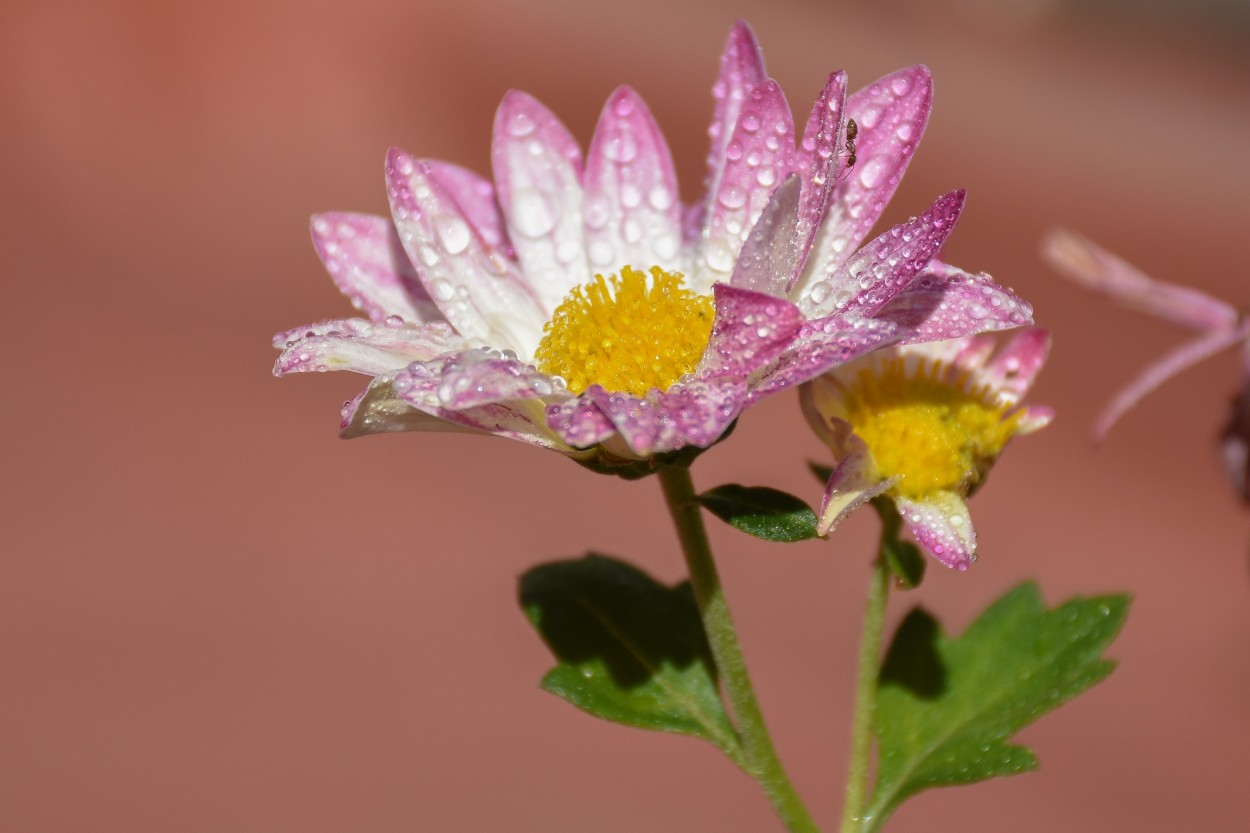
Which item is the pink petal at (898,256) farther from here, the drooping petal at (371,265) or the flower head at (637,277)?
the drooping petal at (371,265)

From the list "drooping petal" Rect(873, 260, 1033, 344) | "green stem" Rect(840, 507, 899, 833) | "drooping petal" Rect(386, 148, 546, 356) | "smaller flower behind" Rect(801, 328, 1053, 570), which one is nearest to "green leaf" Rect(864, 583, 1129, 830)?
"green stem" Rect(840, 507, 899, 833)

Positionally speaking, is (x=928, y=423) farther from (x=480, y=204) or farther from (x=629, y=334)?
(x=480, y=204)

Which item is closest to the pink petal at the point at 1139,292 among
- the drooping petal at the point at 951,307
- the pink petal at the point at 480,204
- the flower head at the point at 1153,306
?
the flower head at the point at 1153,306

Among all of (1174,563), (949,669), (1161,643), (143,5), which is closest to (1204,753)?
(1161,643)

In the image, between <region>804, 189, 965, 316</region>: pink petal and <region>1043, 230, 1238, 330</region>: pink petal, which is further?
<region>1043, 230, 1238, 330</region>: pink petal

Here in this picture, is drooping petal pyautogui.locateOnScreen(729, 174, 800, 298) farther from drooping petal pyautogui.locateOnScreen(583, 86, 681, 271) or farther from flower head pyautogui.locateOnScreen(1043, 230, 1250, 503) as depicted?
flower head pyautogui.locateOnScreen(1043, 230, 1250, 503)

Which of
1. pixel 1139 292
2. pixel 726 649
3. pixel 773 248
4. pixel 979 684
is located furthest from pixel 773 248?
pixel 1139 292
